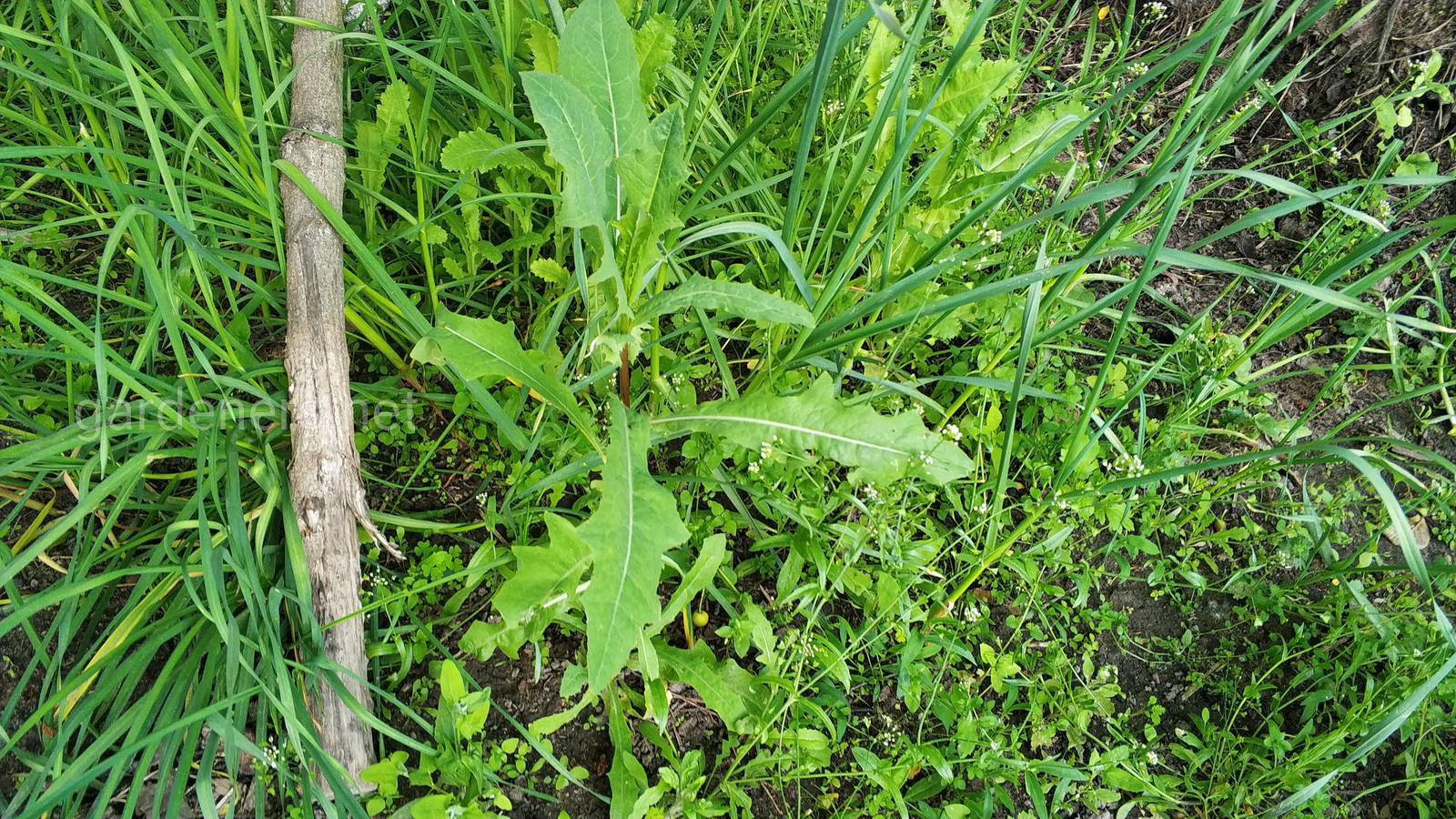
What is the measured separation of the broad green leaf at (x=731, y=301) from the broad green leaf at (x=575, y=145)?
0.17 meters

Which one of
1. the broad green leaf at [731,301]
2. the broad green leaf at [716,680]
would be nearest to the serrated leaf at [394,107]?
the broad green leaf at [731,301]

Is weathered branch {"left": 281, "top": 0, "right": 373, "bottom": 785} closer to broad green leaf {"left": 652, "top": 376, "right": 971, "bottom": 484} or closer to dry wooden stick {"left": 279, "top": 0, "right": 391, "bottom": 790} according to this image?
dry wooden stick {"left": 279, "top": 0, "right": 391, "bottom": 790}

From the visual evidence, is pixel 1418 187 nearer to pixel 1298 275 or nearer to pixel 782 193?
pixel 1298 275

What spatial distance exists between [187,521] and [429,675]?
0.51 m

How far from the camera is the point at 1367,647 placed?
5.37 ft

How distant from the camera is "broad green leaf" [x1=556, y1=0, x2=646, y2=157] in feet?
4.27

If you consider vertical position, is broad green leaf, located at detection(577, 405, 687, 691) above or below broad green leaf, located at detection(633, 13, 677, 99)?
below

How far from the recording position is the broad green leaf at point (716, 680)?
59.0 inches

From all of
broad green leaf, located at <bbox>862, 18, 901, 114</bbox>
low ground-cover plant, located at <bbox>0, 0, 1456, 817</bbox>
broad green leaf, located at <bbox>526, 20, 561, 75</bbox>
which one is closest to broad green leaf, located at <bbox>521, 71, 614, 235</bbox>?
low ground-cover plant, located at <bbox>0, 0, 1456, 817</bbox>

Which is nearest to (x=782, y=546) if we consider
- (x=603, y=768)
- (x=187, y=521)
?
(x=603, y=768)

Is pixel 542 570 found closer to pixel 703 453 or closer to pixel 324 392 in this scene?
pixel 703 453

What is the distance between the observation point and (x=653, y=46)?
5.27 ft

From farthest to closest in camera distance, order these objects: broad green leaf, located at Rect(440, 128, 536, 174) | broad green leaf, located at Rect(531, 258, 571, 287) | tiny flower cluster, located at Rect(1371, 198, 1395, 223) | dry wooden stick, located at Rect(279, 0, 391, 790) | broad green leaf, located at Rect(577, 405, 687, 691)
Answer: tiny flower cluster, located at Rect(1371, 198, 1395, 223) → broad green leaf, located at Rect(531, 258, 571, 287) → broad green leaf, located at Rect(440, 128, 536, 174) → dry wooden stick, located at Rect(279, 0, 391, 790) → broad green leaf, located at Rect(577, 405, 687, 691)

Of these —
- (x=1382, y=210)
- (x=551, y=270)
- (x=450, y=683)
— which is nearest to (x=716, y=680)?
(x=450, y=683)
